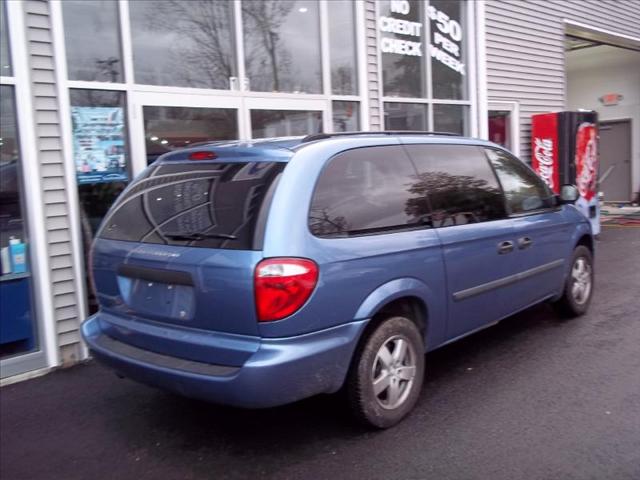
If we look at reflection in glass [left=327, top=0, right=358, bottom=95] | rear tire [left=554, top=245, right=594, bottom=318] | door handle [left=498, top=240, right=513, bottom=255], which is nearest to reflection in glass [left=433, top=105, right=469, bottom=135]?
reflection in glass [left=327, top=0, right=358, bottom=95]

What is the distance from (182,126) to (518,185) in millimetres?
3300

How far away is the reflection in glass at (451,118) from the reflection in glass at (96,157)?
5.01 meters

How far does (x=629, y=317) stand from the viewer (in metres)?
5.79

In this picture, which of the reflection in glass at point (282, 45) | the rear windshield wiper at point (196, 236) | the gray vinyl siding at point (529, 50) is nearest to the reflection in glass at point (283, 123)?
the reflection in glass at point (282, 45)

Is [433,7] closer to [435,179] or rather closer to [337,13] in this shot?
[337,13]

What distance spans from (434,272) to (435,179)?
2.19ft

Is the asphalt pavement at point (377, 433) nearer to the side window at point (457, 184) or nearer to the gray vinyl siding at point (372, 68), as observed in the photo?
the side window at point (457, 184)

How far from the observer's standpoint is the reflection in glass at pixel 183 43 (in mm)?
5992

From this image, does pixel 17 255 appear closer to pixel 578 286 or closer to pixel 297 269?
pixel 297 269

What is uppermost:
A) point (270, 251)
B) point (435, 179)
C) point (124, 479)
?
point (435, 179)

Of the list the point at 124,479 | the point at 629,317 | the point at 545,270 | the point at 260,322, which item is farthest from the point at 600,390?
the point at 124,479

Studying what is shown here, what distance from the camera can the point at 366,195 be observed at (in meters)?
3.62

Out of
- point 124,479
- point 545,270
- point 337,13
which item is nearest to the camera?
point 124,479

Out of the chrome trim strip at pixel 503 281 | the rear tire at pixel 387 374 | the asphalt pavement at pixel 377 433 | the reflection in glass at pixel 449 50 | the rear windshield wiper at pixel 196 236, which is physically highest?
the reflection in glass at pixel 449 50
